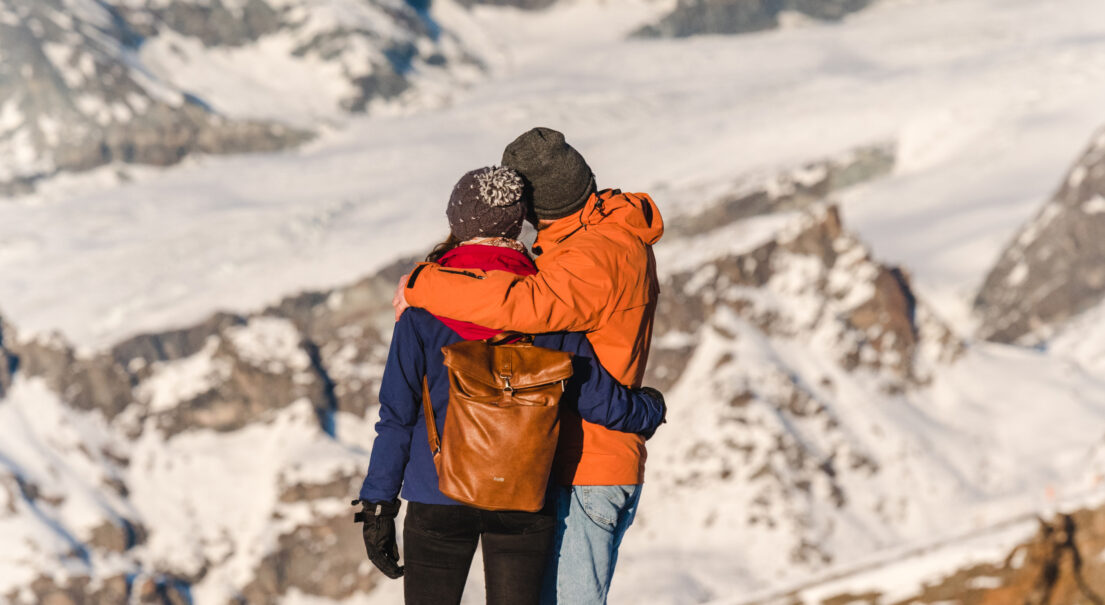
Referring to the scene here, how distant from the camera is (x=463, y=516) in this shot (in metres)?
10.1

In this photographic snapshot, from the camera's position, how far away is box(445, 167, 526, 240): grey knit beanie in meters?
10.0

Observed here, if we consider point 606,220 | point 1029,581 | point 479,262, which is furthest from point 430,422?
point 1029,581

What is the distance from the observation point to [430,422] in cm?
1001

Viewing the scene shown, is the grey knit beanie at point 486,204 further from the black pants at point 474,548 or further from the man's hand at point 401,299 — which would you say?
the black pants at point 474,548

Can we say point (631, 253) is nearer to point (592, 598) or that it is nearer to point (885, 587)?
point (592, 598)

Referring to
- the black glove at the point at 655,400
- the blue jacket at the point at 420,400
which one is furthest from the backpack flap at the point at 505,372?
the black glove at the point at 655,400

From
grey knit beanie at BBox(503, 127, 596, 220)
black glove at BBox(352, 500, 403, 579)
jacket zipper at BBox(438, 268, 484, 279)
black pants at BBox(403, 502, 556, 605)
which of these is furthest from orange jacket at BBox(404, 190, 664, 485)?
black glove at BBox(352, 500, 403, 579)

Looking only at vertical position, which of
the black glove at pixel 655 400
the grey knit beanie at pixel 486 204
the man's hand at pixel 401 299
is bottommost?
the black glove at pixel 655 400

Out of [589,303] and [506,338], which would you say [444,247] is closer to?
[506,338]

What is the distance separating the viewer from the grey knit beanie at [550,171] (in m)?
10.4

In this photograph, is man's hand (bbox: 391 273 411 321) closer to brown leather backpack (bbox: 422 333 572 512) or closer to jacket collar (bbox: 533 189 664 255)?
brown leather backpack (bbox: 422 333 572 512)

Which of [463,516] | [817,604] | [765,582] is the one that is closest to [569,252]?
[463,516]

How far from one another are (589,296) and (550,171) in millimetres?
1274

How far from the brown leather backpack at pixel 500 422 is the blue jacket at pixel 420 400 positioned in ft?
1.36
